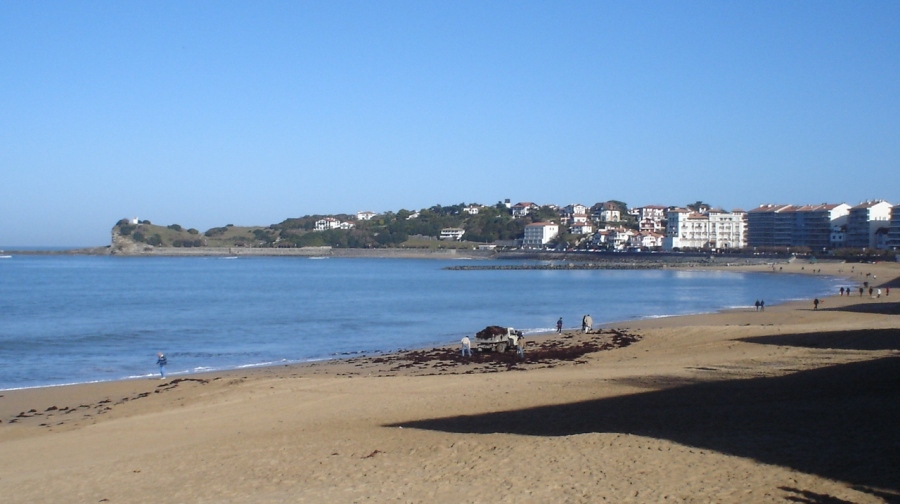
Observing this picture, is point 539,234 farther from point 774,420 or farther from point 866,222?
point 774,420

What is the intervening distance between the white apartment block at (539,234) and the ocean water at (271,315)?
90949 mm

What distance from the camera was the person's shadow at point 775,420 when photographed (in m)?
7.67

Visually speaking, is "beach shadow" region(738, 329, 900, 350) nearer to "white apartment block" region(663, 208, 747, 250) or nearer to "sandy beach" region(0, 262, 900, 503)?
"sandy beach" region(0, 262, 900, 503)

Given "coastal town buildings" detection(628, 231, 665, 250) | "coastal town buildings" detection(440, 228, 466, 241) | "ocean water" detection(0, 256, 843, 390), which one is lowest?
"ocean water" detection(0, 256, 843, 390)

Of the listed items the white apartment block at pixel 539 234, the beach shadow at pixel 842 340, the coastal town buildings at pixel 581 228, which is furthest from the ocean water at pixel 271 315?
the coastal town buildings at pixel 581 228

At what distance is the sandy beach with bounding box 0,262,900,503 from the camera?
7.60 m

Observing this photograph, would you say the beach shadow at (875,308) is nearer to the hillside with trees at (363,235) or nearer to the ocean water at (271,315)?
the ocean water at (271,315)

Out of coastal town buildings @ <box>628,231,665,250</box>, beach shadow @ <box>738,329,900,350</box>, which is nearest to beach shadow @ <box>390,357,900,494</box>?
beach shadow @ <box>738,329,900,350</box>

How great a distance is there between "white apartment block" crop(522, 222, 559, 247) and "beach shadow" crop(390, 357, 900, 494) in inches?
5880

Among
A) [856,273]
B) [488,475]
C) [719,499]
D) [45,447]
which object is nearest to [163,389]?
[45,447]

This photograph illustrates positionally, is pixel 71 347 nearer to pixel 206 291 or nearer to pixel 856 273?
pixel 206 291

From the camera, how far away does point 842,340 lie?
19.6 m

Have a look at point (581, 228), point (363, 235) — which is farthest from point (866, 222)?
point (363, 235)

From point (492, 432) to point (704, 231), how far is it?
140 metres
